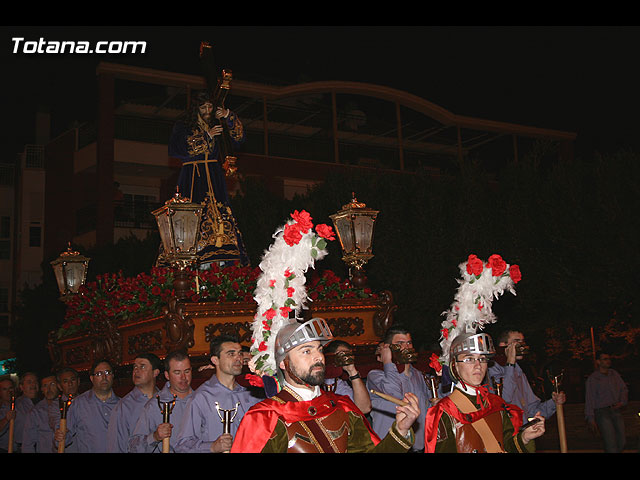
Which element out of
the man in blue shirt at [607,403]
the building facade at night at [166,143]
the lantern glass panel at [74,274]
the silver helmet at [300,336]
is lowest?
the man in blue shirt at [607,403]

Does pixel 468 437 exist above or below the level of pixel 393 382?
below

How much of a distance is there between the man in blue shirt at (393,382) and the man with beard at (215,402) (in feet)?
4.72

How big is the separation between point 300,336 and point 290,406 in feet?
1.47

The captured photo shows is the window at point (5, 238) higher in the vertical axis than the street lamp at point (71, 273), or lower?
higher

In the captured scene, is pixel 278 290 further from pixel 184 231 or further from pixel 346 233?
pixel 346 233

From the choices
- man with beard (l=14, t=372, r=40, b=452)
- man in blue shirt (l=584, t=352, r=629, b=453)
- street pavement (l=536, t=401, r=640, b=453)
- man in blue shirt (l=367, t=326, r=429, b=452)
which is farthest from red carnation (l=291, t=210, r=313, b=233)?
street pavement (l=536, t=401, r=640, b=453)

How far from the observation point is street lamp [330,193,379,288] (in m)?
10.6

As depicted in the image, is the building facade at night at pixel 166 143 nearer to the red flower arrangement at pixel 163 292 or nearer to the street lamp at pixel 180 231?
the red flower arrangement at pixel 163 292

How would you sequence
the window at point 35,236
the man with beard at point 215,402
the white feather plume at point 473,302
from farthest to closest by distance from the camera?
the window at point 35,236
the white feather plume at point 473,302
the man with beard at point 215,402

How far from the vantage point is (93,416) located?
863cm

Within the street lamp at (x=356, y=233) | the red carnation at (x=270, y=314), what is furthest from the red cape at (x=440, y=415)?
the street lamp at (x=356, y=233)

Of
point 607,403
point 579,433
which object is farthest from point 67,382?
point 579,433

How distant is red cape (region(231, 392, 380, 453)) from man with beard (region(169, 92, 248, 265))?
258 inches

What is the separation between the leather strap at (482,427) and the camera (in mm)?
5539
